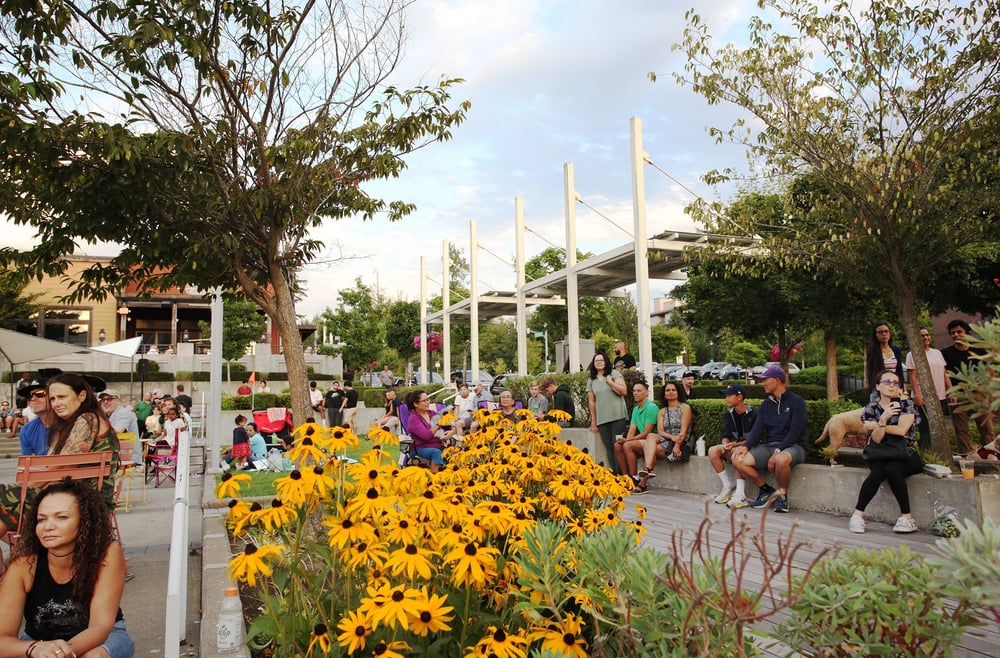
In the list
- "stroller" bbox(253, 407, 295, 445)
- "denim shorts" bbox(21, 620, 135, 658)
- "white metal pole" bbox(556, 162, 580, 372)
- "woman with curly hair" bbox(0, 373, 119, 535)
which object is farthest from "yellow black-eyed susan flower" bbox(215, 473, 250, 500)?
"white metal pole" bbox(556, 162, 580, 372)

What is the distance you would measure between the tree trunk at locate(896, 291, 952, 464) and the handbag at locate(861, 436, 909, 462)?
1099mm

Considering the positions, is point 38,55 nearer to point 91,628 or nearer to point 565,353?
point 91,628

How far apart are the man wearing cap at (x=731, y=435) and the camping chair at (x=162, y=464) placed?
9443 mm

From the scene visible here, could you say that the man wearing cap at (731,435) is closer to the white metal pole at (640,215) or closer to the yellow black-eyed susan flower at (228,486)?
the yellow black-eyed susan flower at (228,486)

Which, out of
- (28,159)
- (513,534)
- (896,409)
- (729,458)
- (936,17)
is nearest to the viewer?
(513,534)

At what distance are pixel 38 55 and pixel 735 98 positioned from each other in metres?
7.20

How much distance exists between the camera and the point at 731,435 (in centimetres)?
789

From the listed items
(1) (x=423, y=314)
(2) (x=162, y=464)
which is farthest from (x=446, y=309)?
(2) (x=162, y=464)

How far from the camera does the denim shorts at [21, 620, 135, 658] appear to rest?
308cm

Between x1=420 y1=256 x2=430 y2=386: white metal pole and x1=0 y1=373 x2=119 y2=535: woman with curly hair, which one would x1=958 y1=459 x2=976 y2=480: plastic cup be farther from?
x1=420 y1=256 x2=430 y2=386: white metal pole

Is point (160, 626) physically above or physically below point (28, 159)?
below

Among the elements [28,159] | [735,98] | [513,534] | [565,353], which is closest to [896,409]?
[735,98]

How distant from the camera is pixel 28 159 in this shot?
555 centimetres

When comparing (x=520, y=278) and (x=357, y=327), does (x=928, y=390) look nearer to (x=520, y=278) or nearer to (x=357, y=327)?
(x=520, y=278)
